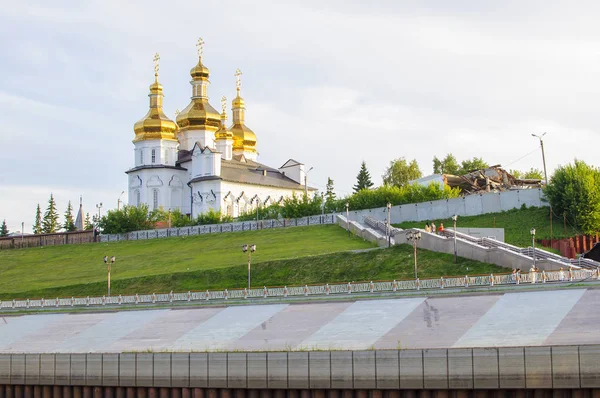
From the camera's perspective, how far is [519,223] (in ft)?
208

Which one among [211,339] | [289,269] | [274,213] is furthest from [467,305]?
[274,213]

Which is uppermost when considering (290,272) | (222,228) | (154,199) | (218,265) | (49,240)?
(154,199)

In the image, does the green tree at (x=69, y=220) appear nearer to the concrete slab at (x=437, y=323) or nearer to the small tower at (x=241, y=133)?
the small tower at (x=241, y=133)

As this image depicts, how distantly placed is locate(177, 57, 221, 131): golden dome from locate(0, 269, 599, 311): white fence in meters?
63.8

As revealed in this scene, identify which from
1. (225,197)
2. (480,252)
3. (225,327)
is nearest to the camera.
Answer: (225,327)

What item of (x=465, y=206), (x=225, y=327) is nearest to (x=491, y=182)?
(x=465, y=206)

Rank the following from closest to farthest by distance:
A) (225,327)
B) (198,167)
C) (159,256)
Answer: (225,327), (159,256), (198,167)

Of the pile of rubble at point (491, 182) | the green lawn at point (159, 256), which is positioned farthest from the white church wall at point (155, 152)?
the pile of rubble at point (491, 182)

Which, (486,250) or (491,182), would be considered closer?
(486,250)

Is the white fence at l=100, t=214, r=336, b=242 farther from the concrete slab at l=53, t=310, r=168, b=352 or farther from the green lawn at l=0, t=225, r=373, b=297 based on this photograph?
the concrete slab at l=53, t=310, r=168, b=352

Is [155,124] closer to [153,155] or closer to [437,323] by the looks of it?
[153,155]

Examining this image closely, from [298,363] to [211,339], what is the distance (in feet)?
25.8

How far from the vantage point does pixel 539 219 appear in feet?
209

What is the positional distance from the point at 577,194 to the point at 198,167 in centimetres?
5135
